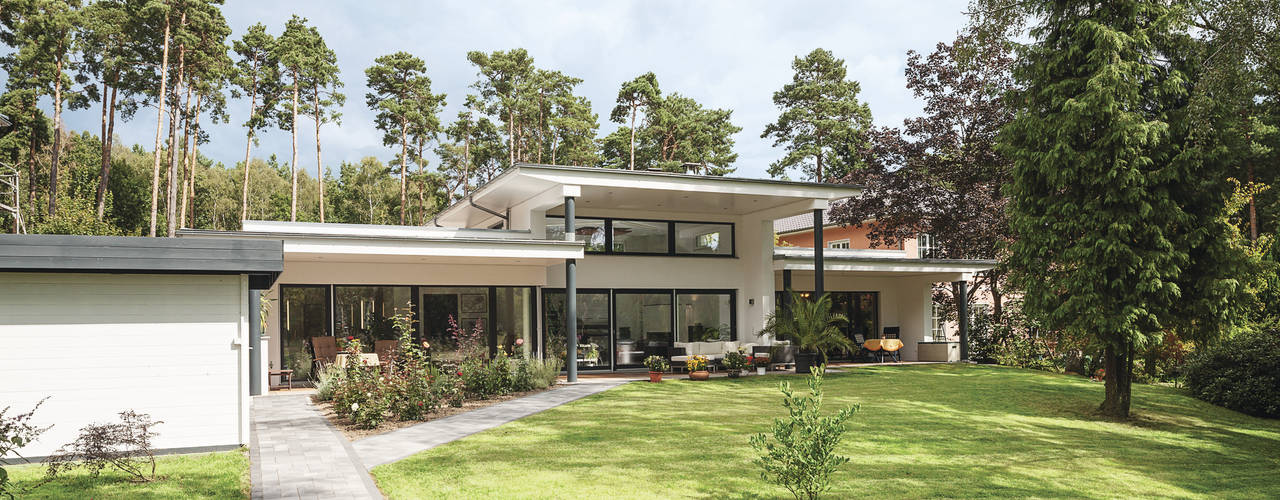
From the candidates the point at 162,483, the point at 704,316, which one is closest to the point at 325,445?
the point at 162,483

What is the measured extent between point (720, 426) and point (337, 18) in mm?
34657

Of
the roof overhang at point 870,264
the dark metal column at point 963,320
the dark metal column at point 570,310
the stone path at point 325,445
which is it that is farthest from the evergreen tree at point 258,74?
the dark metal column at point 963,320

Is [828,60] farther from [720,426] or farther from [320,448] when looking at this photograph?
[320,448]

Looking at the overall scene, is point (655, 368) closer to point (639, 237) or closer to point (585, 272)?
point (585, 272)

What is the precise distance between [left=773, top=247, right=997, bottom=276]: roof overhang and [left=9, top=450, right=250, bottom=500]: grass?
1373 cm

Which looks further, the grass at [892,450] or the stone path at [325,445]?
the grass at [892,450]

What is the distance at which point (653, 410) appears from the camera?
11281 mm

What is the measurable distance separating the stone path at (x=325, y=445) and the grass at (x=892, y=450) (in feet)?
1.03

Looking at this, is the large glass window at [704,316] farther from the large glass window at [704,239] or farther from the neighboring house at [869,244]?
the neighboring house at [869,244]

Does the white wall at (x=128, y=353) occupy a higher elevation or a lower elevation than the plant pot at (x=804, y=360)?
higher

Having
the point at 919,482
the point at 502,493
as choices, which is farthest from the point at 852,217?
the point at 502,493

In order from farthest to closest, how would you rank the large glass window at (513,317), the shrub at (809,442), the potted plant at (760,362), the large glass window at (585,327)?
1. the large glass window at (585,327)
2. the large glass window at (513,317)
3. the potted plant at (760,362)
4. the shrub at (809,442)

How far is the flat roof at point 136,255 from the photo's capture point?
716 cm

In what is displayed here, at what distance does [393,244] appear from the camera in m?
13.8
